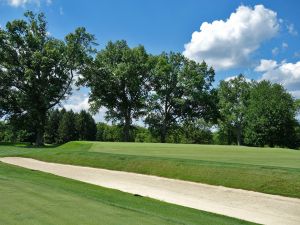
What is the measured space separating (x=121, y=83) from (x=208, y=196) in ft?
194

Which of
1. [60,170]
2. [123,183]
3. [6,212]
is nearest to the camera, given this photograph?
[6,212]

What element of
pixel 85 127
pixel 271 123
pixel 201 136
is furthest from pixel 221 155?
pixel 85 127

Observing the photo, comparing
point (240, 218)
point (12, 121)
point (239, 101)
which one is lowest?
point (240, 218)

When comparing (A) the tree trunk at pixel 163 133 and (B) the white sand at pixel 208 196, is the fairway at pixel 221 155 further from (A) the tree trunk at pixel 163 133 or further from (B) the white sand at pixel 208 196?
(A) the tree trunk at pixel 163 133

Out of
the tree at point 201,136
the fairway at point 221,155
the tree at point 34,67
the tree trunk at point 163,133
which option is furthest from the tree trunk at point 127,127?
the fairway at point 221,155

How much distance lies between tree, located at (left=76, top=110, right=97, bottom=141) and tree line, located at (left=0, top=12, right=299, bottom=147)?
157ft

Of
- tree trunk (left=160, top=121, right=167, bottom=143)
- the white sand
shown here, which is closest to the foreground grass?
the white sand

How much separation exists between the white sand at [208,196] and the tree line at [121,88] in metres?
39.6

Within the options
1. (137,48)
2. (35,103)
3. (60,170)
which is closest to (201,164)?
(60,170)

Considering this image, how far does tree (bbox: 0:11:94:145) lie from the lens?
193ft

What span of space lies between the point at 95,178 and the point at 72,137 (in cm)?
10156

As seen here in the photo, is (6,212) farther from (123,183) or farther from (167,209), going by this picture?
(123,183)

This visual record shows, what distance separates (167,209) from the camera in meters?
12.1

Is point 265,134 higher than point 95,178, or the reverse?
point 265,134
